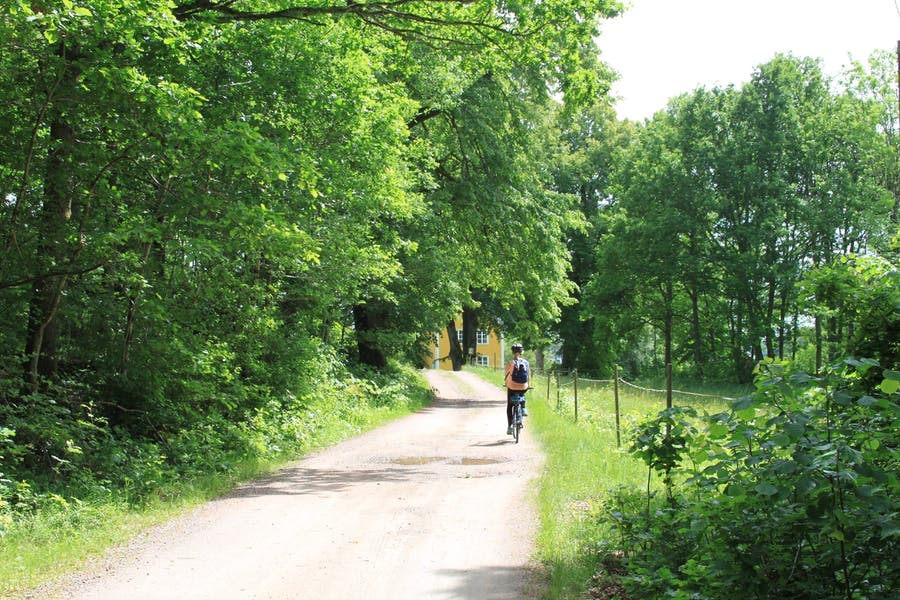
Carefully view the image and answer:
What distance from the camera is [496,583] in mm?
6035

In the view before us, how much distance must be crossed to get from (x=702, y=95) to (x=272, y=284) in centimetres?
3275

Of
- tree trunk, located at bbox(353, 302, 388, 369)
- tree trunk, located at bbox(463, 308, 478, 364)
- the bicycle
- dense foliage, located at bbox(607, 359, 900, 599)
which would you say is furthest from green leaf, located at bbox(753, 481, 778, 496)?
tree trunk, located at bbox(463, 308, 478, 364)

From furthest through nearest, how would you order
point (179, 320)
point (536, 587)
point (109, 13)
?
point (179, 320) < point (109, 13) < point (536, 587)

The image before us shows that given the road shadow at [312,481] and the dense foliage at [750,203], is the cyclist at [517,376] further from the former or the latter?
the dense foliage at [750,203]

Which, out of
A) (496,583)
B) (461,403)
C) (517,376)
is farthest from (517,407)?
(461,403)

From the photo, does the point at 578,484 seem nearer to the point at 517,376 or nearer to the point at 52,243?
the point at 517,376

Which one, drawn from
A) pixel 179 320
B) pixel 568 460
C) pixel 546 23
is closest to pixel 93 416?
pixel 179 320

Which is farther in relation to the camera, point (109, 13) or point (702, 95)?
point (702, 95)

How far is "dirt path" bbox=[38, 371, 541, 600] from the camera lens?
589cm

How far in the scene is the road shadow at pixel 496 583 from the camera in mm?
5723

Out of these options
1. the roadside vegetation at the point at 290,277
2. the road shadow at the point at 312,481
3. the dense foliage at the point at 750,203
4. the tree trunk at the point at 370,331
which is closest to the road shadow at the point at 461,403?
the tree trunk at the point at 370,331

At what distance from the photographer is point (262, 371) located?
15.1 metres

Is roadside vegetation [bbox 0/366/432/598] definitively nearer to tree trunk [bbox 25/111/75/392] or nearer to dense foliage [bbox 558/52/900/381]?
tree trunk [bbox 25/111/75/392]

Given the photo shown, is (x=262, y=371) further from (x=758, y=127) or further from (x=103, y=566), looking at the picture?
(x=758, y=127)
